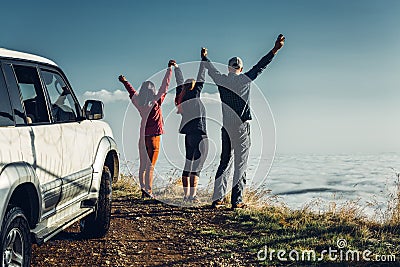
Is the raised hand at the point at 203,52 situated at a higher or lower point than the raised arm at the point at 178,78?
higher

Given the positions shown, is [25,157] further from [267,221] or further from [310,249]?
[267,221]

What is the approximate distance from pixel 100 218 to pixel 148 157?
313 cm

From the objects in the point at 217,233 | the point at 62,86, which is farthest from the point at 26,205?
the point at 217,233

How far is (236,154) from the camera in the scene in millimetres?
8602

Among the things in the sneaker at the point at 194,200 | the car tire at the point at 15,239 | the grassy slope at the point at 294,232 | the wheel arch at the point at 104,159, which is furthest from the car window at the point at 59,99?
the sneaker at the point at 194,200

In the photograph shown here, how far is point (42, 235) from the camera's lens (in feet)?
15.3

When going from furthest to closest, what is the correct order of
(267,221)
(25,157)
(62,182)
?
(267,221) < (62,182) < (25,157)

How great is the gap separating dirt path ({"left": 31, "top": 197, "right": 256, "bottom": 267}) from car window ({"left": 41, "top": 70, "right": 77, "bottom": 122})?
1588 millimetres

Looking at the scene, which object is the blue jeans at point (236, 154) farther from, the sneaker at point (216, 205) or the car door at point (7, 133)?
the car door at point (7, 133)

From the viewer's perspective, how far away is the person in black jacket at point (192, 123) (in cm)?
886

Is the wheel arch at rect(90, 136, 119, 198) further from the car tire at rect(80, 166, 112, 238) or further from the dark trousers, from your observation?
the dark trousers

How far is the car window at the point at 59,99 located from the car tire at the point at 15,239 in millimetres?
1409

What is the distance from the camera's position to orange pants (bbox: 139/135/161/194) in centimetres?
955

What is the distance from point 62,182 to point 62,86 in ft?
4.26
